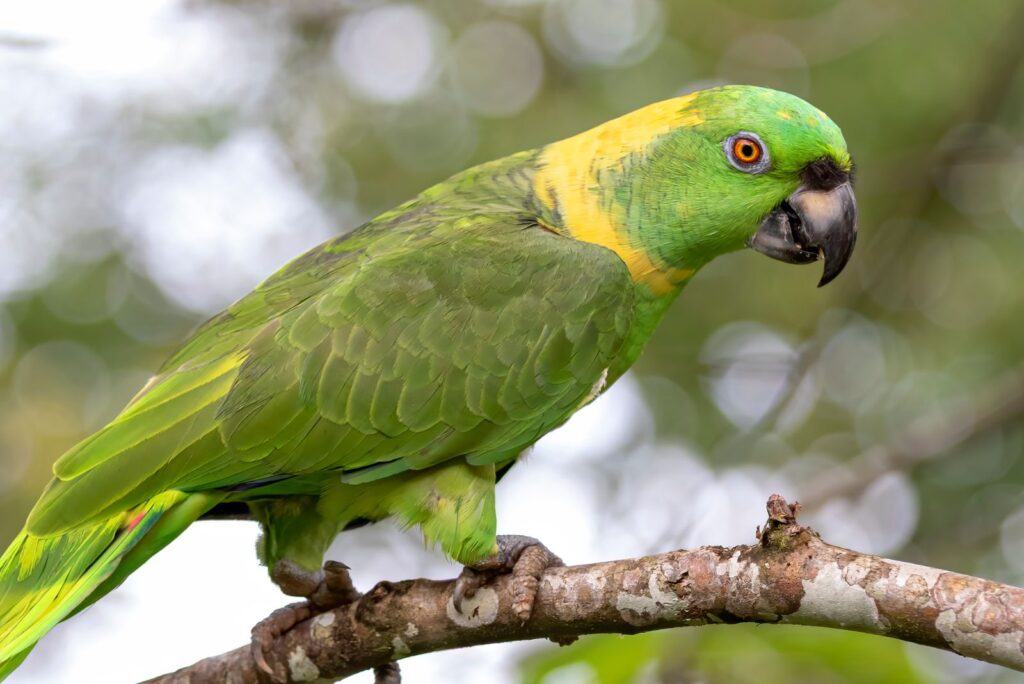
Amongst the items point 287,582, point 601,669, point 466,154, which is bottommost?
point 601,669

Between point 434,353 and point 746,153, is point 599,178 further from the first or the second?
point 434,353

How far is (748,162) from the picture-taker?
12.6ft

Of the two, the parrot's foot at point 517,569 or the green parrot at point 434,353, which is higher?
the green parrot at point 434,353

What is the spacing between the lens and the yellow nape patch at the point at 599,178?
3.86m

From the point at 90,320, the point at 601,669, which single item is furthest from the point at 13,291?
the point at 601,669

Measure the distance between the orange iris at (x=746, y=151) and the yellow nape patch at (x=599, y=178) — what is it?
169mm

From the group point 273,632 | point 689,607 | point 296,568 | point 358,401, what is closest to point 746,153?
point 358,401

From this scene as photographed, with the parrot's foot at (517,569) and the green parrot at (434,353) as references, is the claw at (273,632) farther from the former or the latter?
the parrot's foot at (517,569)

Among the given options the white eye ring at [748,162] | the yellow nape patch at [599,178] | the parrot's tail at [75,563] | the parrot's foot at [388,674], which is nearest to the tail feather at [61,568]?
the parrot's tail at [75,563]

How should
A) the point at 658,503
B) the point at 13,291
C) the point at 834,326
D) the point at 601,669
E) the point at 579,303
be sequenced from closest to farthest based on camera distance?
the point at 601,669 → the point at 579,303 → the point at 834,326 → the point at 658,503 → the point at 13,291

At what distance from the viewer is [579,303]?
142 inches

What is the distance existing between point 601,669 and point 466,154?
4319 millimetres

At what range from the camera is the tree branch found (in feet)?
7.66

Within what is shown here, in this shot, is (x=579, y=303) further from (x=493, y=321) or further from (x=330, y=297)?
(x=330, y=297)
